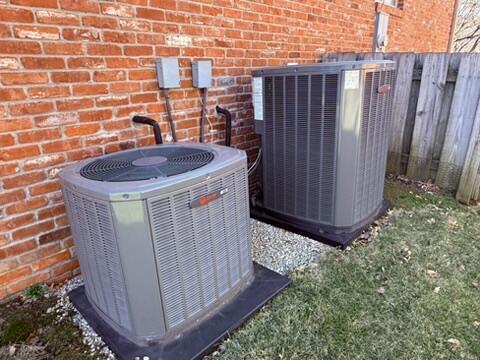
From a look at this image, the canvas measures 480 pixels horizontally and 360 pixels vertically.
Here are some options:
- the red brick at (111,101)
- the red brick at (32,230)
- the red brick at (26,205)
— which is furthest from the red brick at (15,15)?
the red brick at (32,230)

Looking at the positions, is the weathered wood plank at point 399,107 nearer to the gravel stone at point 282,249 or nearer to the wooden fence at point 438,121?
the wooden fence at point 438,121

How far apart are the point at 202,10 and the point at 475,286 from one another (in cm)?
257

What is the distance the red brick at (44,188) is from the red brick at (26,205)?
3 centimetres

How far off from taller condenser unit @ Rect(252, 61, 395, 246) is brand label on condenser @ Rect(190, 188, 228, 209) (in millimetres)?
1028

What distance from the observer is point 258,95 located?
8.09 feet

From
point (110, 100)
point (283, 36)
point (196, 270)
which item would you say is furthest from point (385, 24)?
point (196, 270)

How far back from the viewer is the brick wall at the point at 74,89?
5.38 feet

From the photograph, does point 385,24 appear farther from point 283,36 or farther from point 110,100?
point 110,100

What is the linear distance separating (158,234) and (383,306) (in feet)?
4.25

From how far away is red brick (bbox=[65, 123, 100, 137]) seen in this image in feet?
6.05

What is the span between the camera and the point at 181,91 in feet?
7.87

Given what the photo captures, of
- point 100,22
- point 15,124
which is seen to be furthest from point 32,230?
point 100,22

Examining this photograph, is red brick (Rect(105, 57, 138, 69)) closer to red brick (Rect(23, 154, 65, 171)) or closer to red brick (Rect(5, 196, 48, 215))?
red brick (Rect(23, 154, 65, 171))

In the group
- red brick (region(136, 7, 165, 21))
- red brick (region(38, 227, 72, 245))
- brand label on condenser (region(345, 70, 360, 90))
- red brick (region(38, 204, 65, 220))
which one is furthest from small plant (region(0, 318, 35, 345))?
brand label on condenser (region(345, 70, 360, 90))
